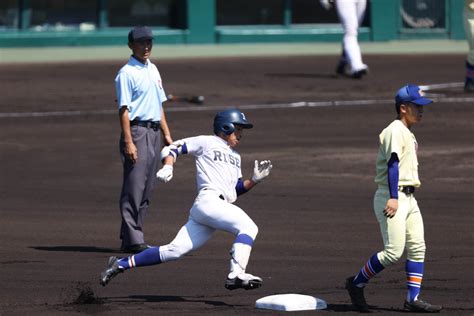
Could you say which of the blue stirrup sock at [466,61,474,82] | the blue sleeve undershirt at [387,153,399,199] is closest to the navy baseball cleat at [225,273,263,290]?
the blue sleeve undershirt at [387,153,399,199]

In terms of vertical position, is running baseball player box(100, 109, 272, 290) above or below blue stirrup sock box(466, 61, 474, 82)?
above

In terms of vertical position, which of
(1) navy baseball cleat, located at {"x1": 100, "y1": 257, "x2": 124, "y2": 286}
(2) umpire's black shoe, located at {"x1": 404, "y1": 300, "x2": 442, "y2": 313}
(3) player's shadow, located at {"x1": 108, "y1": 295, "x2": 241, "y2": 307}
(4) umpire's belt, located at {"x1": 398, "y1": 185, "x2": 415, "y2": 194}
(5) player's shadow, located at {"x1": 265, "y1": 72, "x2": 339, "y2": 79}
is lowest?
(5) player's shadow, located at {"x1": 265, "y1": 72, "x2": 339, "y2": 79}

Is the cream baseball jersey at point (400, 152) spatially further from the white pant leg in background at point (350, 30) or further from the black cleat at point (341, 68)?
the black cleat at point (341, 68)

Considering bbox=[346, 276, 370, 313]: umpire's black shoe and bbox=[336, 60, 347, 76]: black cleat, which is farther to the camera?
bbox=[336, 60, 347, 76]: black cleat

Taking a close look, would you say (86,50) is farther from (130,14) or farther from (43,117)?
(43,117)

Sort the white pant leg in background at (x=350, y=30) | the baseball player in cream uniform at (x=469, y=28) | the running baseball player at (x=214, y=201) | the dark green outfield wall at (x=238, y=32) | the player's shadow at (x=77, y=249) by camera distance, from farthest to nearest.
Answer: the dark green outfield wall at (x=238, y=32), the white pant leg in background at (x=350, y=30), the baseball player in cream uniform at (x=469, y=28), the player's shadow at (x=77, y=249), the running baseball player at (x=214, y=201)

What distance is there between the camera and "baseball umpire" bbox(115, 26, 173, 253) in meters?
12.0

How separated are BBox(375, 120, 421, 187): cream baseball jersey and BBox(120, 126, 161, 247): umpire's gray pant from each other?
3179 mm

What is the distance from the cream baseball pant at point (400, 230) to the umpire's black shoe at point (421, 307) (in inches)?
12.6

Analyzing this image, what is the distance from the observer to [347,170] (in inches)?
663

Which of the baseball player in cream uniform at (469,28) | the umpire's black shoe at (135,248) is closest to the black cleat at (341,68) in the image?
the baseball player in cream uniform at (469,28)

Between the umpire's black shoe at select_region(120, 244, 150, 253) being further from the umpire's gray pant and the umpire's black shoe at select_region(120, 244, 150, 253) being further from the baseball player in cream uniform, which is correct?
the baseball player in cream uniform

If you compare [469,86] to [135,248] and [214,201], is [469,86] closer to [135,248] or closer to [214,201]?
[135,248]

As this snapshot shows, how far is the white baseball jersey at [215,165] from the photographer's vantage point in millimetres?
10094
